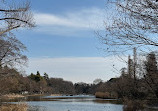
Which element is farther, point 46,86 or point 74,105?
point 46,86

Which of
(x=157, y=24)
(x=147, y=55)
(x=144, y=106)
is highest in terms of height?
(x=157, y=24)

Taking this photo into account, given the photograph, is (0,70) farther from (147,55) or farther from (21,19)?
(147,55)

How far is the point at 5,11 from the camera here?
7.50 m

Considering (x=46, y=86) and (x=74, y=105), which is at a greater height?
(x=46, y=86)

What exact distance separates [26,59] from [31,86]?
7100 cm

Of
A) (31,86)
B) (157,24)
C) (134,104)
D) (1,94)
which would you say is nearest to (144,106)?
(134,104)

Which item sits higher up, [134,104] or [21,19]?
[21,19]

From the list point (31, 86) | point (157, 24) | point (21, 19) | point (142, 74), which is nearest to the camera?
point (157, 24)

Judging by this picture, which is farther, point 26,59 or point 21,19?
point 26,59

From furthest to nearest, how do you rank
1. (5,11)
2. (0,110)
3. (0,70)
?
(0,70) < (0,110) < (5,11)

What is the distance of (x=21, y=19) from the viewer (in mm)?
8297

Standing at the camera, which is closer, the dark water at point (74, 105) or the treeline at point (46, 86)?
the dark water at point (74, 105)

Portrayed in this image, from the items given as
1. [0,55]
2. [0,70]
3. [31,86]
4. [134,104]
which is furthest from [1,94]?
[31,86]

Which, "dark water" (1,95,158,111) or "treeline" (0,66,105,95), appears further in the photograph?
"treeline" (0,66,105,95)
